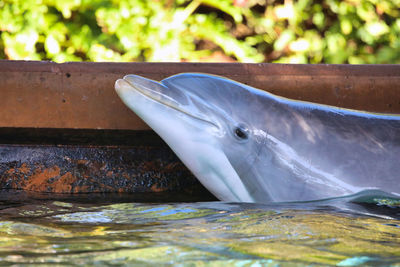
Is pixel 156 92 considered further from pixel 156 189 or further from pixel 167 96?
pixel 156 189

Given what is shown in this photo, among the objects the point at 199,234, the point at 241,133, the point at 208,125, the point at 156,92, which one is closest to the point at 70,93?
the point at 156,92

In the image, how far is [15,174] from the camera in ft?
11.3

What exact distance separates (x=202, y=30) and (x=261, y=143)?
487cm

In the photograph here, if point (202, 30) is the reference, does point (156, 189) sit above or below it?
below

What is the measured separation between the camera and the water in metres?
1.62

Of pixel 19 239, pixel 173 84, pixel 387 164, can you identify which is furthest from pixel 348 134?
pixel 19 239

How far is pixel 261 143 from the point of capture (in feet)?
9.55

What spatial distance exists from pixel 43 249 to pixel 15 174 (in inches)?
72.5

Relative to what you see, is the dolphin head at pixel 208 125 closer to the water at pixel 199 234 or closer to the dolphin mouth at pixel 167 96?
the dolphin mouth at pixel 167 96

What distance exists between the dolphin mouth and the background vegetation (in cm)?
428

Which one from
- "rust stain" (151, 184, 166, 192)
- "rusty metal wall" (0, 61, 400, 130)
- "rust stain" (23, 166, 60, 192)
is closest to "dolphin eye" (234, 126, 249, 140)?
"rusty metal wall" (0, 61, 400, 130)

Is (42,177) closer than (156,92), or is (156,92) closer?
(156,92)

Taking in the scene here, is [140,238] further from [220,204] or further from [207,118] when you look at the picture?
[207,118]

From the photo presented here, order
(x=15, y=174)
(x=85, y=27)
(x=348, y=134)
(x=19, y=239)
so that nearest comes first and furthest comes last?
(x=19, y=239) < (x=348, y=134) < (x=15, y=174) < (x=85, y=27)
